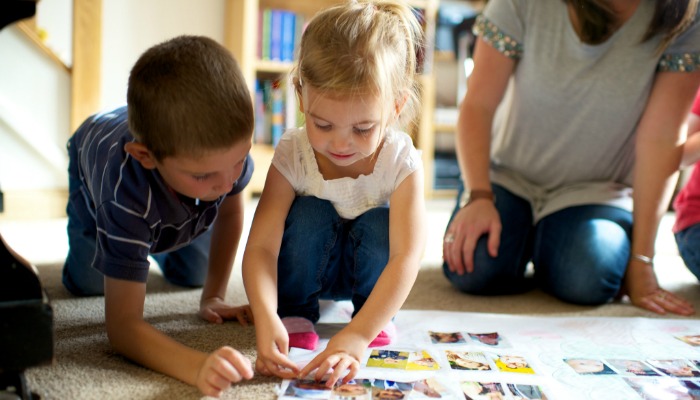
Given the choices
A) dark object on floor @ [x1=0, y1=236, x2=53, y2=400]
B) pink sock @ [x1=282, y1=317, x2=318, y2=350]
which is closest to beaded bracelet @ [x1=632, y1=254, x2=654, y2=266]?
pink sock @ [x1=282, y1=317, x2=318, y2=350]

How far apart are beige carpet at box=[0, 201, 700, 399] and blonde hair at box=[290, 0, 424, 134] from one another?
0.39 meters

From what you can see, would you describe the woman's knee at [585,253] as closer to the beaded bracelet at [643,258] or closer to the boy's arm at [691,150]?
the beaded bracelet at [643,258]

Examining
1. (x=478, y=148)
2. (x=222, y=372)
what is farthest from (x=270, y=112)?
(x=222, y=372)

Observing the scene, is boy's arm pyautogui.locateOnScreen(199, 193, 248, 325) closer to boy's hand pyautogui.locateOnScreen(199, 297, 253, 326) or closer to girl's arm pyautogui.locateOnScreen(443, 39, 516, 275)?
boy's hand pyautogui.locateOnScreen(199, 297, 253, 326)

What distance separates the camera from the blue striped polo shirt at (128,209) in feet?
2.84

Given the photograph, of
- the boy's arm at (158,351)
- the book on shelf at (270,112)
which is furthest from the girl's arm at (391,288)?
the book on shelf at (270,112)

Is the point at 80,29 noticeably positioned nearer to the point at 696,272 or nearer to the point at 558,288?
the point at 558,288

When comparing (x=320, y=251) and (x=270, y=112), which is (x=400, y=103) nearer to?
(x=320, y=251)

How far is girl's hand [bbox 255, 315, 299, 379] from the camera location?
0.80 metres

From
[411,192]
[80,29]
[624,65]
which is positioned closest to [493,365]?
[411,192]

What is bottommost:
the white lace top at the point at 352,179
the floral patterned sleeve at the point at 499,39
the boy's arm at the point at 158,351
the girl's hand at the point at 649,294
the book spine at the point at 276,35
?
the girl's hand at the point at 649,294

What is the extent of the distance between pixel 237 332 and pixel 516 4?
84 centimetres

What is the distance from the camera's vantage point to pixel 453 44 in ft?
9.84

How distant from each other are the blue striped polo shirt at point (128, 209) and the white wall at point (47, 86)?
1099 mm
